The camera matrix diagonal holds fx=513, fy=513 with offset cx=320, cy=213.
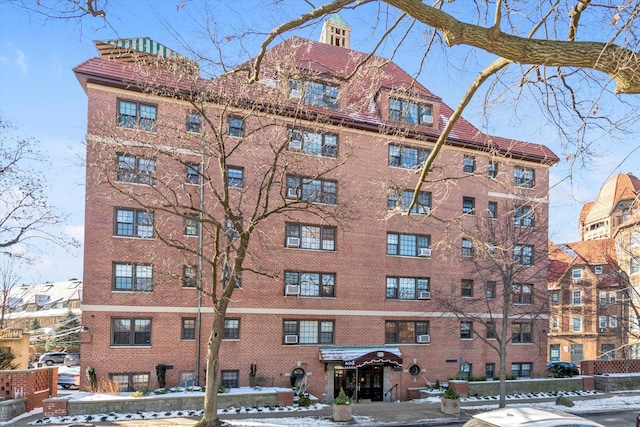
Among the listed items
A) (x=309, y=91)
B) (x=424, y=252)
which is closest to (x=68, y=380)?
(x=424, y=252)

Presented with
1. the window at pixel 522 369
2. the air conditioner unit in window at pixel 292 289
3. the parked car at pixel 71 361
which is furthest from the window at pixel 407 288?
the parked car at pixel 71 361

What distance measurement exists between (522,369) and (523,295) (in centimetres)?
461

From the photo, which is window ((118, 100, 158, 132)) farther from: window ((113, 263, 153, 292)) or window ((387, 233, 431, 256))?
window ((387, 233, 431, 256))

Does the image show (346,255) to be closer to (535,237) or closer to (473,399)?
(473,399)

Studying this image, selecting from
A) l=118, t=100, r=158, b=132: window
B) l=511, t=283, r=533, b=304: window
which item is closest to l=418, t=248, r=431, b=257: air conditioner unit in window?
l=511, t=283, r=533, b=304: window

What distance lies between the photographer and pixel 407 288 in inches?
1172

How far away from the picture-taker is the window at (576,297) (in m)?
55.6

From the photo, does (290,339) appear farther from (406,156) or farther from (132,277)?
(406,156)

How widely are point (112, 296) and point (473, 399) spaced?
59.2 feet

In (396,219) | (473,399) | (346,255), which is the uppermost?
(396,219)

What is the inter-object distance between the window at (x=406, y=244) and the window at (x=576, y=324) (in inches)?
1355

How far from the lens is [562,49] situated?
5.86 m

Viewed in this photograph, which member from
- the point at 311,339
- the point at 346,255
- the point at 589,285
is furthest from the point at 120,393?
the point at 589,285

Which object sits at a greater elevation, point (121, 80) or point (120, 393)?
point (121, 80)
